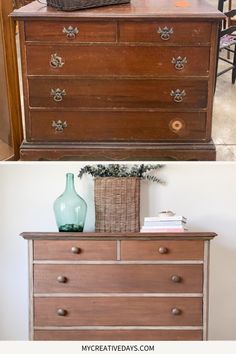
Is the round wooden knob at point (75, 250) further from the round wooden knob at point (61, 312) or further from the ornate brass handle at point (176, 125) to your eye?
the ornate brass handle at point (176, 125)

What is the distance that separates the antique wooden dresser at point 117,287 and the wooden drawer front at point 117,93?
0.70 meters

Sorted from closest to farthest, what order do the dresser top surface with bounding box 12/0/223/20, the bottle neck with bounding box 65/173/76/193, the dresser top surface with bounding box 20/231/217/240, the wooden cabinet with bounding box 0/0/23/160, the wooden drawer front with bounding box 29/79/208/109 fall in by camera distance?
the dresser top surface with bounding box 20/231/217/240
the bottle neck with bounding box 65/173/76/193
the dresser top surface with bounding box 12/0/223/20
the wooden drawer front with bounding box 29/79/208/109
the wooden cabinet with bounding box 0/0/23/160

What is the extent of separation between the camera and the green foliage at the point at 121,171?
2.43 m

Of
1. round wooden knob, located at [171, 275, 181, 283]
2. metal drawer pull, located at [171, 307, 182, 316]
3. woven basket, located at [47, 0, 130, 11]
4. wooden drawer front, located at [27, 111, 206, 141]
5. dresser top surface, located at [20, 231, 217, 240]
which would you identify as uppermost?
woven basket, located at [47, 0, 130, 11]

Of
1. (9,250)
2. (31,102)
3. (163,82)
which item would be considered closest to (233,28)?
(163,82)

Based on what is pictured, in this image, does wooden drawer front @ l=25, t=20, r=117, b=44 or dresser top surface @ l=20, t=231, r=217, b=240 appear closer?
dresser top surface @ l=20, t=231, r=217, b=240

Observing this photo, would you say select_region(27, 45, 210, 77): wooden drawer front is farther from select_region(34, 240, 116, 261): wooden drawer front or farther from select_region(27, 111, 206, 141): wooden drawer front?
select_region(34, 240, 116, 261): wooden drawer front

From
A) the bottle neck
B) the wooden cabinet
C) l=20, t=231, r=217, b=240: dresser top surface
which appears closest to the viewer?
l=20, t=231, r=217, b=240: dresser top surface

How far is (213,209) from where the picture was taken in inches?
94.5

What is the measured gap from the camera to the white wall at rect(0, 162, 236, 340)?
7.66 feet

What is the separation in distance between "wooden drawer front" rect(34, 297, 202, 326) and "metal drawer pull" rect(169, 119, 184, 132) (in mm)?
811

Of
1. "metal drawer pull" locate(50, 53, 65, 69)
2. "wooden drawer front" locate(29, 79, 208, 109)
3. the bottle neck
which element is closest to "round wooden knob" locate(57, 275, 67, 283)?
the bottle neck

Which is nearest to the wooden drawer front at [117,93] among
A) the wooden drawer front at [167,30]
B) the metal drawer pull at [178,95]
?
the metal drawer pull at [178,95]

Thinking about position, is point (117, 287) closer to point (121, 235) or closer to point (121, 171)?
point (121, 235)
